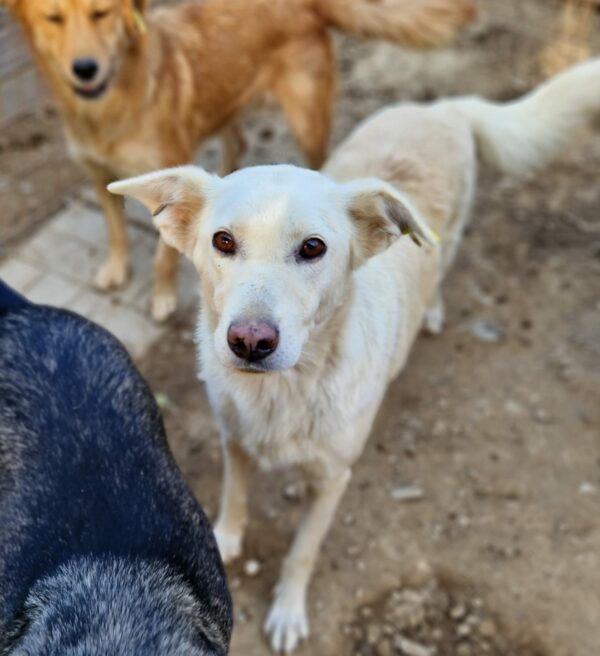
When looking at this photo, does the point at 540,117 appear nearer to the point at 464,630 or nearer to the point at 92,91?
the point at 92,91

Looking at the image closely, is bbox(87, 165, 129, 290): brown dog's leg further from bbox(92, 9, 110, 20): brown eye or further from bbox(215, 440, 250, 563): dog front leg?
bbox(215, 440, 250, 563): dog front leg

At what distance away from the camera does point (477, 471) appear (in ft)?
12.5

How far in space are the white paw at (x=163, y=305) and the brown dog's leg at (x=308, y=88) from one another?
1.33 meters

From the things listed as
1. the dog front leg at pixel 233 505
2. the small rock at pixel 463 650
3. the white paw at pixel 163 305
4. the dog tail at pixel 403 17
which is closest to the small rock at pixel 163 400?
the white paw at pixel 163 305

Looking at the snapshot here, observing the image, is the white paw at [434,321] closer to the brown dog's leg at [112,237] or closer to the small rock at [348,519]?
the small rock at [348,519]

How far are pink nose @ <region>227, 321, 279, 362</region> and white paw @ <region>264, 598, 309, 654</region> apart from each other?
5.08ft

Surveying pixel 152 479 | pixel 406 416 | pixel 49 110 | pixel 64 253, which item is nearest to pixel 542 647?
pixel 406 416

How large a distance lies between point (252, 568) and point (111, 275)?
6.57 ft

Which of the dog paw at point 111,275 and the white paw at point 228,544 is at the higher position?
the dog paw at point 111,275

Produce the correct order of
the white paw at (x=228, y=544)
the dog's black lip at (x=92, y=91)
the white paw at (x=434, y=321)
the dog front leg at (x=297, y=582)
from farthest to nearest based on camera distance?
the white paw at (x=434, y=321), the dog's black lip at (x=92, y=91), the white paw at (x=228, y=544), the dog front leg at (x=297, y=582)

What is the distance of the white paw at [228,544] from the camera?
3436 millimetres

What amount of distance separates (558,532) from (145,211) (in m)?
3.16

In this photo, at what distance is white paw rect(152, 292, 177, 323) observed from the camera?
4391 mm

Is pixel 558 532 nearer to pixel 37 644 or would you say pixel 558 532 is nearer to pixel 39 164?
pixel 37 644
